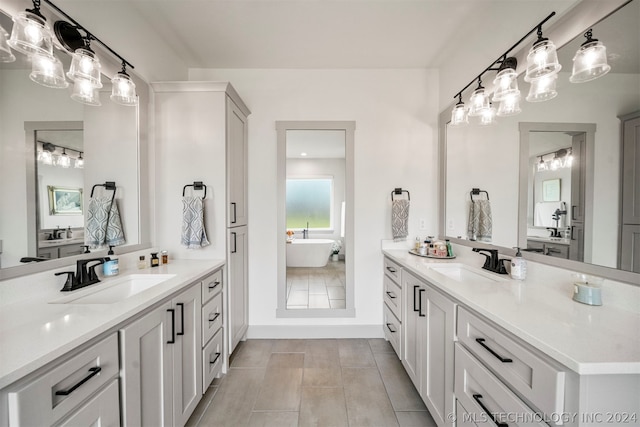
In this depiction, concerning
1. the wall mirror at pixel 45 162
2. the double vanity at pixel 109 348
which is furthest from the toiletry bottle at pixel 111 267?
the wall mirror at pixel 45 162

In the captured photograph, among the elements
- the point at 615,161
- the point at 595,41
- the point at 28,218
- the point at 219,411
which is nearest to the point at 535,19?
the point at 595,41

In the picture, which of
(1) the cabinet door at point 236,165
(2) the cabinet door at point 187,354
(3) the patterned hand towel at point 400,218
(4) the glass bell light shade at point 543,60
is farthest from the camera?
(3) the patterned hand towel at point 400,218

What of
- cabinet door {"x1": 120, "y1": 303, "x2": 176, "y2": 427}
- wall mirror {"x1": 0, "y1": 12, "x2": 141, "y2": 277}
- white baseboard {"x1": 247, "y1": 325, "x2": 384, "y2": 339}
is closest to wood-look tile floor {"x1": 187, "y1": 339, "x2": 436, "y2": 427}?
white baseboard {"x1": 247, "y1": 325, "x2": 384, "y2": 339}

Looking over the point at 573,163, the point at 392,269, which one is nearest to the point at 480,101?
the point at 573,163

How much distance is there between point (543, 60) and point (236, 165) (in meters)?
2.12

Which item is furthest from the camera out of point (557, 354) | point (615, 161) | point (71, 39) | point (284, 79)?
point (284, 79)

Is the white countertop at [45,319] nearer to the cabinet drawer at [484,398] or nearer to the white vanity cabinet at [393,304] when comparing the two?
the cabinet drawer at [484,398]

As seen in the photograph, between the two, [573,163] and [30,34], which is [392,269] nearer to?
[573,163]

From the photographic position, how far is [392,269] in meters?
2.28

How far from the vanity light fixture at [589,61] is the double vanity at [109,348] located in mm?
2240

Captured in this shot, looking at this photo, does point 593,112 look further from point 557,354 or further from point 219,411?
point 219,411

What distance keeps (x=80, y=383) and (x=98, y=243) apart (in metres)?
1.02

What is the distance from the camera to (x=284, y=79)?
2.54m

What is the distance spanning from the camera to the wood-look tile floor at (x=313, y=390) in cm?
157
